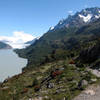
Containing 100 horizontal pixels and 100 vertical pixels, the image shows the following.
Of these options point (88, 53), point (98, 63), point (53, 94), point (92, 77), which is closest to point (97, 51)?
point (88, 53)

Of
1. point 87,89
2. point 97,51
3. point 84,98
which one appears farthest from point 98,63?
point 84,98

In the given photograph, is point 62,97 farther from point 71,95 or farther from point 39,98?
point 39,98

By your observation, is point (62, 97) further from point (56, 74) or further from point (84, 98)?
point (56, 74)

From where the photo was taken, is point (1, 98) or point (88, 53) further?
point (88, 53)

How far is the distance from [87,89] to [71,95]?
1.74 meters

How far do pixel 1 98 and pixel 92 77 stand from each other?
11.2m

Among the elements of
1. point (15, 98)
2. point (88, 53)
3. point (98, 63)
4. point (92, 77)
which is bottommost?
point (15, 98)

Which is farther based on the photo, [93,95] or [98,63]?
[98,63]

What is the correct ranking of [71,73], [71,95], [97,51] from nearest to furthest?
[71,95] → [71,73] → [97,51]

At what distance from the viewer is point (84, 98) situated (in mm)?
16172

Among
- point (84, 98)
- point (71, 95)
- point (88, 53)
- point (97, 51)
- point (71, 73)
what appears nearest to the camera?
point (84, 98)

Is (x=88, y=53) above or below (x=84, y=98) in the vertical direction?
above

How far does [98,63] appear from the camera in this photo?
3042 centimetres

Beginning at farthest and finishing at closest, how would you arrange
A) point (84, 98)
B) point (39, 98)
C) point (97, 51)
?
point (97, 51) → point (39, 98) → point (84, 98)
